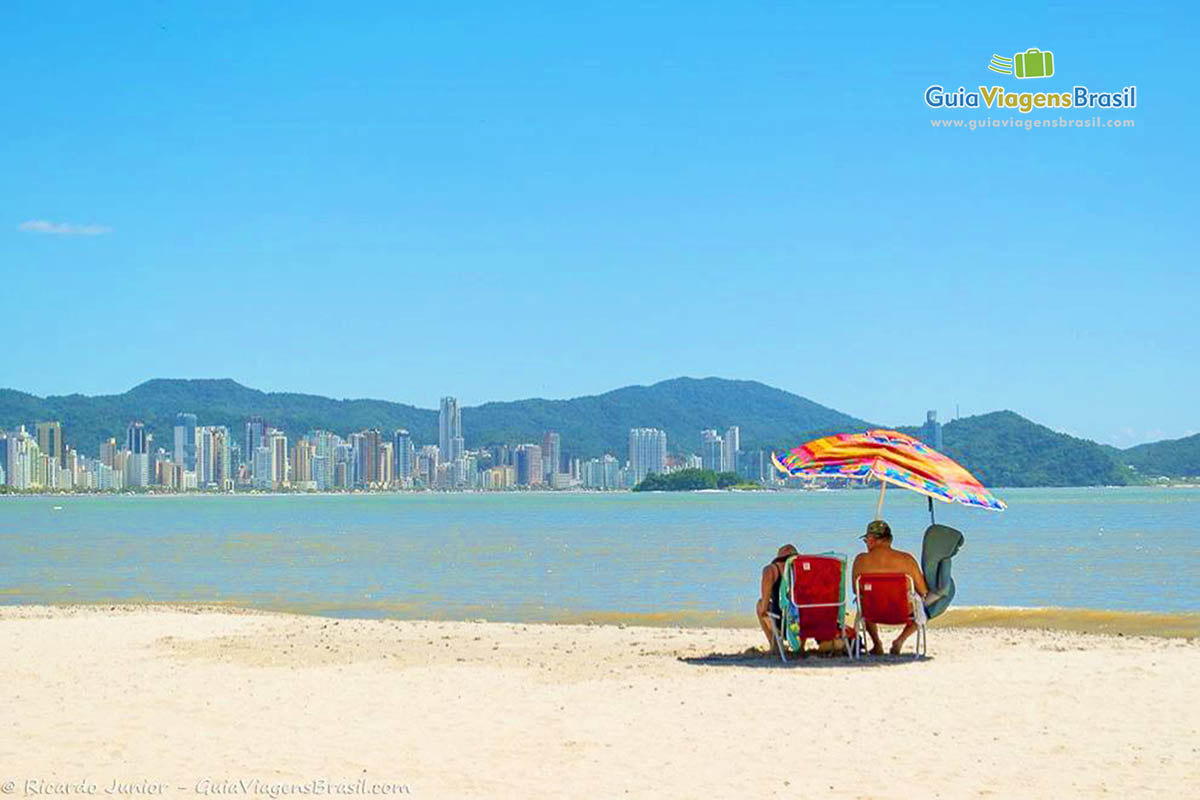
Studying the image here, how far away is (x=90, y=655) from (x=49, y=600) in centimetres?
1017

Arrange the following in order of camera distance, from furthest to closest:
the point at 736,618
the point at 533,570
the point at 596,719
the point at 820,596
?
the point at 533,570 < the point at 736,618 < the point at 820,596 < the point at 596,719

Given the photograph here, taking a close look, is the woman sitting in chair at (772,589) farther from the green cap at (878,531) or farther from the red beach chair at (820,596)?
the green cap at (878,531)

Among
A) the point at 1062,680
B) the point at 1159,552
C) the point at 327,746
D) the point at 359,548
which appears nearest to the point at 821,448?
the point at 1062,680

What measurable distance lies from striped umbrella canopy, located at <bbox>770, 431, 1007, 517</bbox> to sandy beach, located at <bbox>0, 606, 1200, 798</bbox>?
1277 millimetres

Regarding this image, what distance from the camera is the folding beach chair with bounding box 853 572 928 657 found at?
422 inches

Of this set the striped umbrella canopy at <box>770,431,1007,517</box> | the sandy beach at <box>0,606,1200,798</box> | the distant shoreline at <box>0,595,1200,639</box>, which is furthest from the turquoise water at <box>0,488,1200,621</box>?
the striped umbrella canopy at <box>770,431,1007,517</box>

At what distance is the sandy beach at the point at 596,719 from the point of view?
6.67 meters

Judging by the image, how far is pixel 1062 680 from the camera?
9.63m

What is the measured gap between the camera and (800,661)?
10836mm

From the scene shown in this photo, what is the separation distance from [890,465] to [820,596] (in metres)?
1.12

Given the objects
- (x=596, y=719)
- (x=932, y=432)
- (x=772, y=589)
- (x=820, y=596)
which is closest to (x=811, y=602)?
(x=820, y=596)

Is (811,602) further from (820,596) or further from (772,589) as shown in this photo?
(772,589)

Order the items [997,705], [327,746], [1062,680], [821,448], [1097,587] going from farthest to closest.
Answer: [1097,587] < [821,448] < [1062,680] < [997,705] < [327,746]

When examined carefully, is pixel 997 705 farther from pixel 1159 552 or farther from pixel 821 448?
pixel 1159 552
